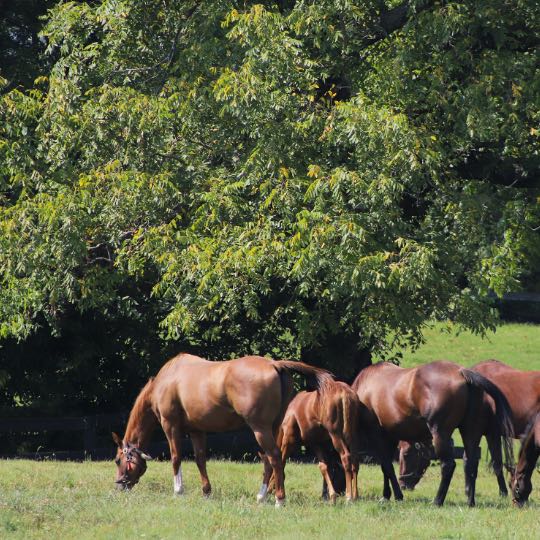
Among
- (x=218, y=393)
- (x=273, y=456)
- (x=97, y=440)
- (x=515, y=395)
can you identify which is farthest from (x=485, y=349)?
(x=273, y=456)

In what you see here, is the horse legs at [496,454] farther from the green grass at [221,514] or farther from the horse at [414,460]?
the horse at [414,460]

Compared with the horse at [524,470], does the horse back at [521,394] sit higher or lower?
higher

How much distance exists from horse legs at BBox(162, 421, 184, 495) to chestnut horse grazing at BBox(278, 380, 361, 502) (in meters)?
1.31

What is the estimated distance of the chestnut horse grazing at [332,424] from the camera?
12.7 metres

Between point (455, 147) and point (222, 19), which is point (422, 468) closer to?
point (455, 147)

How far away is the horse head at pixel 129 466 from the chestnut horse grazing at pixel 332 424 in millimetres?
1831

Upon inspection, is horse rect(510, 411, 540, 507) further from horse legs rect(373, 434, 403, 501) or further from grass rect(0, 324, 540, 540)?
horse legs rect(373, 434, 403, 501)

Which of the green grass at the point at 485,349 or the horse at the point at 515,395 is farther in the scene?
the green grass at the point at 485,349

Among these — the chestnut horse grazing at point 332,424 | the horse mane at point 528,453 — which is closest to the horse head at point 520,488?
the horse mane at point 528,453

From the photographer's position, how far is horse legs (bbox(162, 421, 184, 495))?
1330cm

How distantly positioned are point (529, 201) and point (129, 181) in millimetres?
6774

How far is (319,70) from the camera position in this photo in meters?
17.0

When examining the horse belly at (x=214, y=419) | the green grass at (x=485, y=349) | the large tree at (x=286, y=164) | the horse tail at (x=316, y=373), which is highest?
the large tree at (x=286, y=164)

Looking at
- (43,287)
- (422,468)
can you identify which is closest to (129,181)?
(43,287)
